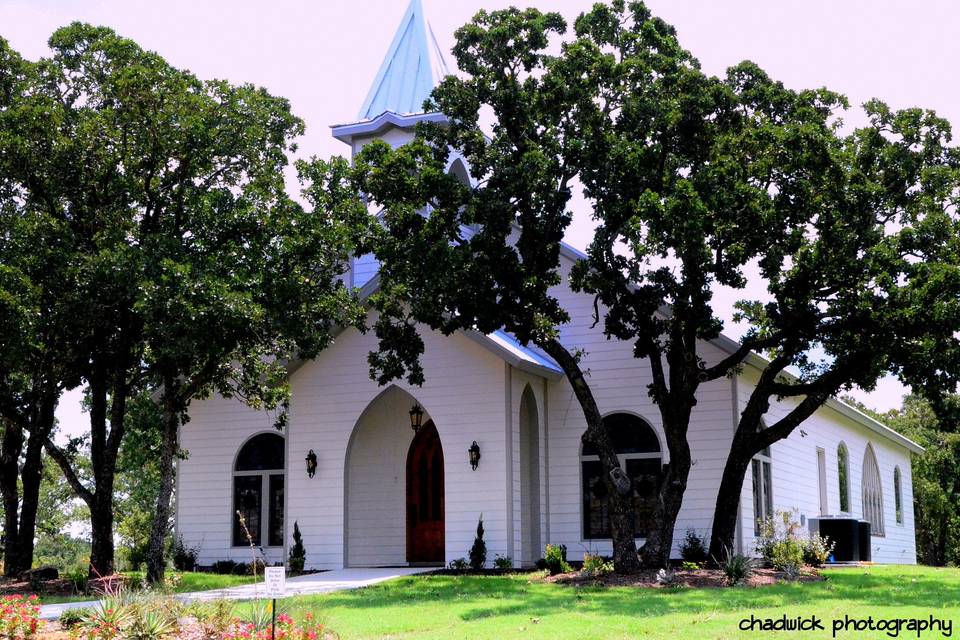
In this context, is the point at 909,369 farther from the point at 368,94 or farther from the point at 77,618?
the point at 368,94

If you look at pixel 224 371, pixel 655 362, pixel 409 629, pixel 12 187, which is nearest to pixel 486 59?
pixel 655 362

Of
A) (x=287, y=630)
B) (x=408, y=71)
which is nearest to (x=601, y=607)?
(x=287, y=630)

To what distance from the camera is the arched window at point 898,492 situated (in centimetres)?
3488

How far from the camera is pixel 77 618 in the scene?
1138 cm

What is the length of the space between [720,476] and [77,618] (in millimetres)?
12809

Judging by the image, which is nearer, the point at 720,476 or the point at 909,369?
the point at 909,369

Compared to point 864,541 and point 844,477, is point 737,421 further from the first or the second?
point 844,477

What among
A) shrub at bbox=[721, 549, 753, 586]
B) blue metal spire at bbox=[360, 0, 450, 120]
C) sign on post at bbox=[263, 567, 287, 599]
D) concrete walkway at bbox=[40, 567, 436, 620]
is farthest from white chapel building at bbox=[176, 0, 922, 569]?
sign on post at bbox=[263, 567, 287, 599]

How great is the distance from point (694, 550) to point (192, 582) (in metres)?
9.28

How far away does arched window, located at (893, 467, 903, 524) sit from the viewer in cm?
3488

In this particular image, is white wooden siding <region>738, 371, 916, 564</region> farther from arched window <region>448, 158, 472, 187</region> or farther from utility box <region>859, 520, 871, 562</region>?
arched window <region>448, 158, 472, 187</region>

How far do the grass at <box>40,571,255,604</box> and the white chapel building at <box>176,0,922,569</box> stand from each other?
4.79ft

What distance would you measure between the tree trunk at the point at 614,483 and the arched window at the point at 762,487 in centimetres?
430

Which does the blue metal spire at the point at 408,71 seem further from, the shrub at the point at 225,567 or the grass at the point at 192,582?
the grass at the point at 192,582
